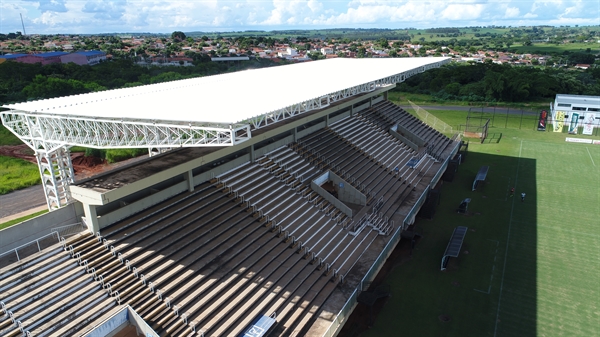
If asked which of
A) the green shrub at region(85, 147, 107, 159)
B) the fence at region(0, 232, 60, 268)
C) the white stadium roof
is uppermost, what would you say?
the white stadium roof

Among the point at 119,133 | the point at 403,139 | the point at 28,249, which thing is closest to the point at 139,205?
the point at 119,133

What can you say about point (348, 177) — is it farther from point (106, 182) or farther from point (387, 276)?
point (106, 182)

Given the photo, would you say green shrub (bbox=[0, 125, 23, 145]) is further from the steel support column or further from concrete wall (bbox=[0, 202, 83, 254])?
concrete wall (bbox=[0, 202, 83, 254])

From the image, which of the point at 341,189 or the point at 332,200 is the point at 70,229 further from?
the point at 341,189

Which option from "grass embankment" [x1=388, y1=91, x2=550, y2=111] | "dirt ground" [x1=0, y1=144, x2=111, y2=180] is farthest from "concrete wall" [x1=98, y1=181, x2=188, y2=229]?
"grass embankment" [x1=388, y1=91, x2=550, y2=111]

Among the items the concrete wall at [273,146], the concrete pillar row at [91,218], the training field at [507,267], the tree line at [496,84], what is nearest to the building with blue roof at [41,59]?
the tree line at [496,84]

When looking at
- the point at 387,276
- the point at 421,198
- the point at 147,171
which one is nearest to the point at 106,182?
the point at 147,171
